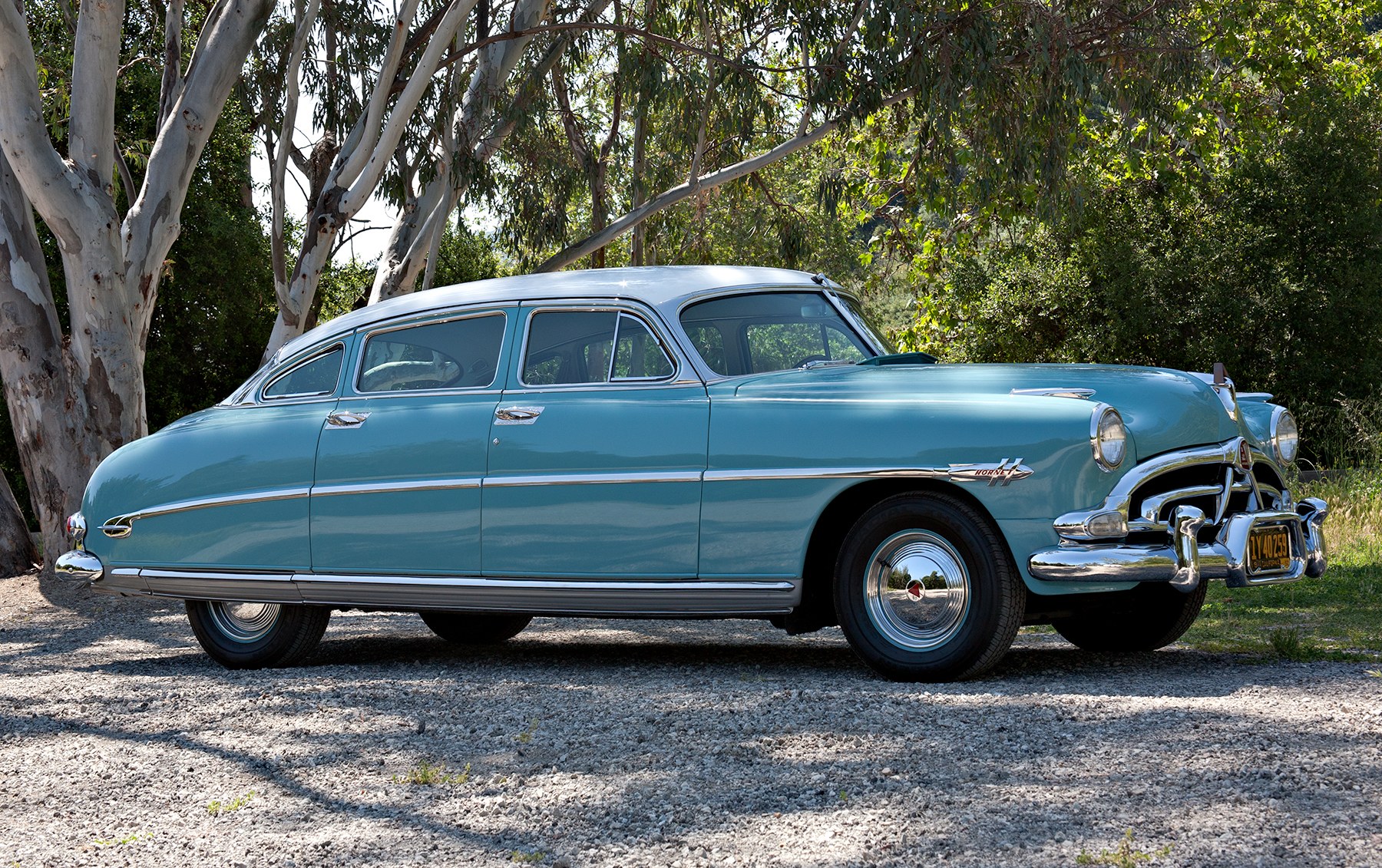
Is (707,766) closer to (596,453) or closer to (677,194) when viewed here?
(596,453)

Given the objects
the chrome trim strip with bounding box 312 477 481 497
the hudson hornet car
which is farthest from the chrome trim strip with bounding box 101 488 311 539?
the chrome trim strip with bounding box 312 477 481 497

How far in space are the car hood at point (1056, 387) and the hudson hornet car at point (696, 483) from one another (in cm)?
2

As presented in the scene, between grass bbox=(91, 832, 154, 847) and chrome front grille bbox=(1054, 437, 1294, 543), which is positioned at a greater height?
chrome front grille bbox=(1054, 437, 1294, 543)

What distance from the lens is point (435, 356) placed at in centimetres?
701

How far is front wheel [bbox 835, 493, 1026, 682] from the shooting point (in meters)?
5.54

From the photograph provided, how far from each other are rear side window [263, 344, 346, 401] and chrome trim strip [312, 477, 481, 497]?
59cm

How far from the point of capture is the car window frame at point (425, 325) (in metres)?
6.75

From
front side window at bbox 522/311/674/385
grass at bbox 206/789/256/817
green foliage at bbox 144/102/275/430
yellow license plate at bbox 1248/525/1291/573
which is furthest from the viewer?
green foliage at bbox 144/102/275/430

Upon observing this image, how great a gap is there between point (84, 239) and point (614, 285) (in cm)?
673

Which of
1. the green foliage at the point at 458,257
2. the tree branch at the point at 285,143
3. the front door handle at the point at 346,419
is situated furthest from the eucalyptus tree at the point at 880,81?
the front door handle at the point at 346,419

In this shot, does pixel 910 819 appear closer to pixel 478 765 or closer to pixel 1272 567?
pixel 478 765

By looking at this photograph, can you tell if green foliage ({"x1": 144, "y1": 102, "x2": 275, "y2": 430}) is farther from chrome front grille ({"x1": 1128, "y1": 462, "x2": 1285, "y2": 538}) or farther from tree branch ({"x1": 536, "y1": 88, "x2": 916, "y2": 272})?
chrome front grille ({"x1": 1128, "y1": 462, "x2": 1285, "y2": 538})

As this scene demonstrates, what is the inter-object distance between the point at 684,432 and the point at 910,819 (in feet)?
8.38

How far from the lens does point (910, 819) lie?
390 centimetres
